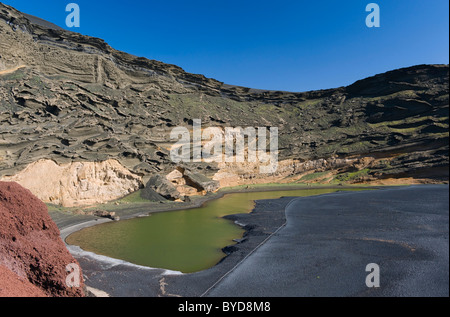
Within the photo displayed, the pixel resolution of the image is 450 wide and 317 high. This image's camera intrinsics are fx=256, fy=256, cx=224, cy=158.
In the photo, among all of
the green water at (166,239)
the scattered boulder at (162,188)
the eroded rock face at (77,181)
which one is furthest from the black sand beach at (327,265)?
the scattered boulder at (162,188)

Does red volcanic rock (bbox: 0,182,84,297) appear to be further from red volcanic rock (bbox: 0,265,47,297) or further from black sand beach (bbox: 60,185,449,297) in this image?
black sand beach (bbox: 60,185,449,297)

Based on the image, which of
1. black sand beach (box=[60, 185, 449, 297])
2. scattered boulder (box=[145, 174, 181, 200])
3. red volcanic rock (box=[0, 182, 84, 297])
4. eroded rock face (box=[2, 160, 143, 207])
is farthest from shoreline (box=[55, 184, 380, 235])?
red volcanic rock (box=[0, 182, 84, 297])

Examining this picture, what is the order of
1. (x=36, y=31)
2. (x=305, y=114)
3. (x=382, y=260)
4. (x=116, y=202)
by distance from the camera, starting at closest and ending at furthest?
(x=382, y=260)
(x=116, y=202)
(x=36, y=31)
(x=305, y=114)

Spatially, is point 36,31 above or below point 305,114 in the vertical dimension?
above

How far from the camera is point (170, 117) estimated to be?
47.5m

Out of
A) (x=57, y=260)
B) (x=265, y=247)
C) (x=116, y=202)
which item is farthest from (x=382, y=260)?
Result: (x=116, y=202)

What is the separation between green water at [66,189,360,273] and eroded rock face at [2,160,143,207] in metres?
7.79

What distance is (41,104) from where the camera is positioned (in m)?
31.1

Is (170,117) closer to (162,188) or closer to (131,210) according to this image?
(162,188)

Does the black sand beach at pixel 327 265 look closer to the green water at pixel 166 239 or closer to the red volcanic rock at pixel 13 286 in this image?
the green water at pixel 166 239

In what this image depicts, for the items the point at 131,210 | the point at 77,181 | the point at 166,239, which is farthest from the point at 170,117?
the point at 166,239

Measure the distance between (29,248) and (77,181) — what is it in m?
23.2

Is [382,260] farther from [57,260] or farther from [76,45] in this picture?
[76,45]

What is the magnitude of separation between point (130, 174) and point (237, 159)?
23.9m
